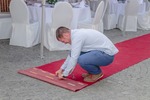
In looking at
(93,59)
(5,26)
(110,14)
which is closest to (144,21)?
(110,14)

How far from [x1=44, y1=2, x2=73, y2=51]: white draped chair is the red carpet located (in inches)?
27.5

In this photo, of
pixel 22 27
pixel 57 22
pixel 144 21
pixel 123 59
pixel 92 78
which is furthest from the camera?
pixel 144 21

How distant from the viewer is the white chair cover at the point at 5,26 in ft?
18.1

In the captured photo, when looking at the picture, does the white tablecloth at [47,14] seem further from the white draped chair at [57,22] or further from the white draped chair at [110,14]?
the white draped chair at [110,14]

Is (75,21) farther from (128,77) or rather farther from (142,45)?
(128,77)

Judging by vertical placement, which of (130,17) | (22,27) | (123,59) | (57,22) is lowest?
(123,59)

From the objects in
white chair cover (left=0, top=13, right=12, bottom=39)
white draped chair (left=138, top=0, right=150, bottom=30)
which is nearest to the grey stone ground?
white chair cover (left=0, top=13, right=12, bottom=39)

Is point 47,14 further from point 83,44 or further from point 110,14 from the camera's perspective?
point 110,14

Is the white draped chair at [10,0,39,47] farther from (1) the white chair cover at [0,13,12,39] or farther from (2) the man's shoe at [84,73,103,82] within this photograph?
(2) the man's shoe at [84,73,103,82]

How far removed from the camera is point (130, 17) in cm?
725

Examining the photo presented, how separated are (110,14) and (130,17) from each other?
1.65ft

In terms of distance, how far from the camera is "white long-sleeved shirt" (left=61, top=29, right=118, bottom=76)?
3203 mm

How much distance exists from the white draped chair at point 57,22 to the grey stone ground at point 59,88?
1.66ft

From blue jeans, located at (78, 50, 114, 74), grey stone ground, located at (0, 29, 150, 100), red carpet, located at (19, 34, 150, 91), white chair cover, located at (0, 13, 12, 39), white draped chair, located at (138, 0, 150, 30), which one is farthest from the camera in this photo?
white draped chair, located at (138, 0, 150, 30)
